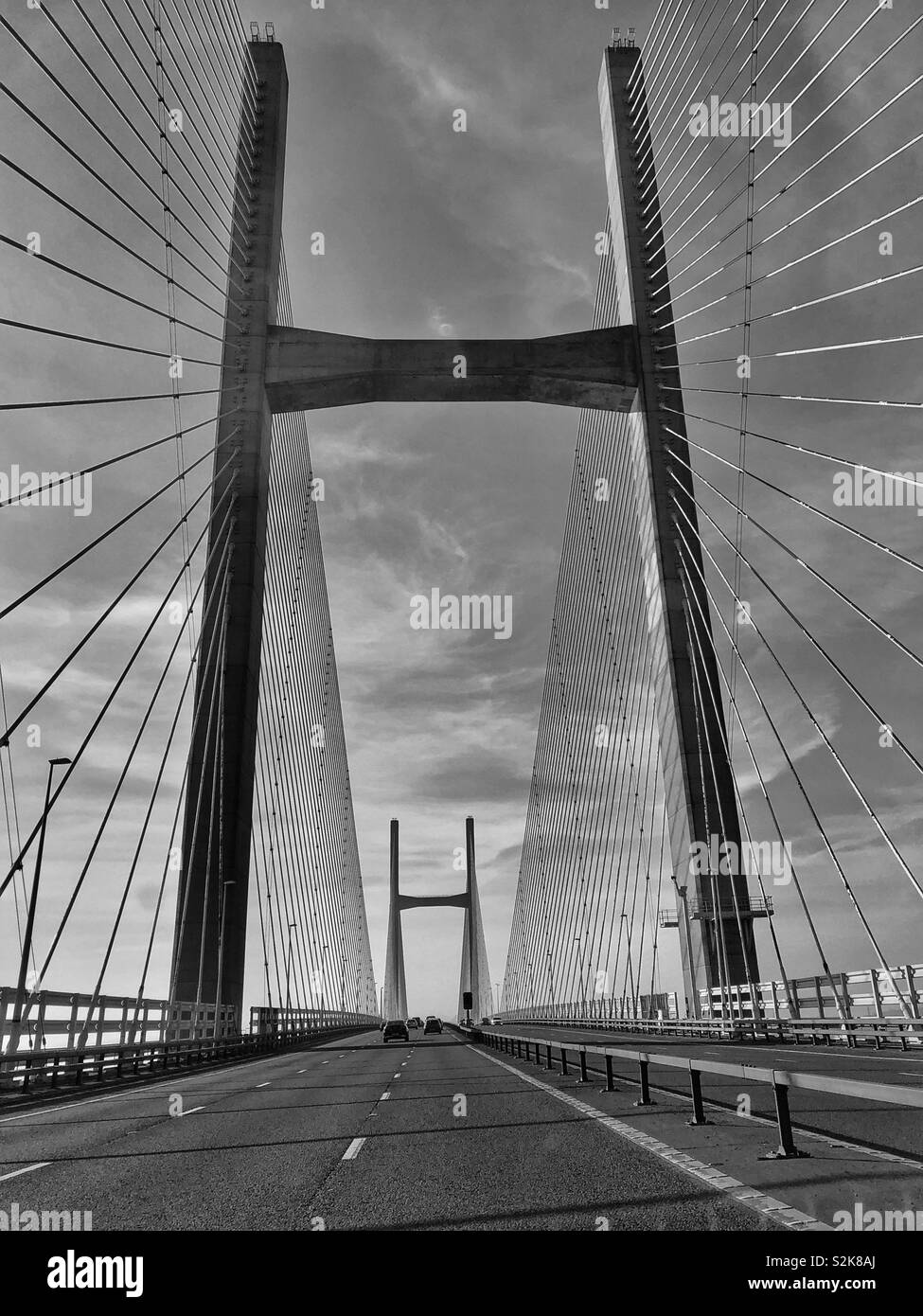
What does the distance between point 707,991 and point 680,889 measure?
10.2 feet

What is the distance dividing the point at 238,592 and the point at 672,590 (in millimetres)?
13766

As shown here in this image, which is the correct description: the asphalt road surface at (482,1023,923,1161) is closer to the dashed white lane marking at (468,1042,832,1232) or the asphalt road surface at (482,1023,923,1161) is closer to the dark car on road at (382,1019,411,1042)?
the dashed white lane marking at (468,1042,832,1232)

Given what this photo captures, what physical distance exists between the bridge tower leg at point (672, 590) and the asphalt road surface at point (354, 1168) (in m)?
18.5

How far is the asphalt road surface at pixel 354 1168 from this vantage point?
227 inches

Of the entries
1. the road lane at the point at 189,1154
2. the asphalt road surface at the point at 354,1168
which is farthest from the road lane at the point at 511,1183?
the road lane at the point at 189,1154

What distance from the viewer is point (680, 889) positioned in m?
31.8

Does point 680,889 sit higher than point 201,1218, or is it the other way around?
point 680,889

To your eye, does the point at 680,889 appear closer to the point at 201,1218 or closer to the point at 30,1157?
the point at 30,1157

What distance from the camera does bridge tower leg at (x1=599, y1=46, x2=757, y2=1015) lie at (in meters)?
31.5

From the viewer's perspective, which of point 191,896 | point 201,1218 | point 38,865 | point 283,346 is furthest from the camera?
point 283,346

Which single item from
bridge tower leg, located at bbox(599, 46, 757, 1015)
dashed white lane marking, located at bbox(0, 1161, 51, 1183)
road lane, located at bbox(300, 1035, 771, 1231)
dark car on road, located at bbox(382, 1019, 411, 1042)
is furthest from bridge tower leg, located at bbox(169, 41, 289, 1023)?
dashed white lane marking, located at bbox(0, 1161, 51, 1183)

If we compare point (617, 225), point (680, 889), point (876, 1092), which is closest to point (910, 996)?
point (680, 889)

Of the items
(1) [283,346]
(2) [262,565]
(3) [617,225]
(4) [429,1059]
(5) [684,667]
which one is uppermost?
(3) [617,225]

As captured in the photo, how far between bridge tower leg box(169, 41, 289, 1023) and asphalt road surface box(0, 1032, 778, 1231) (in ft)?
54.2
